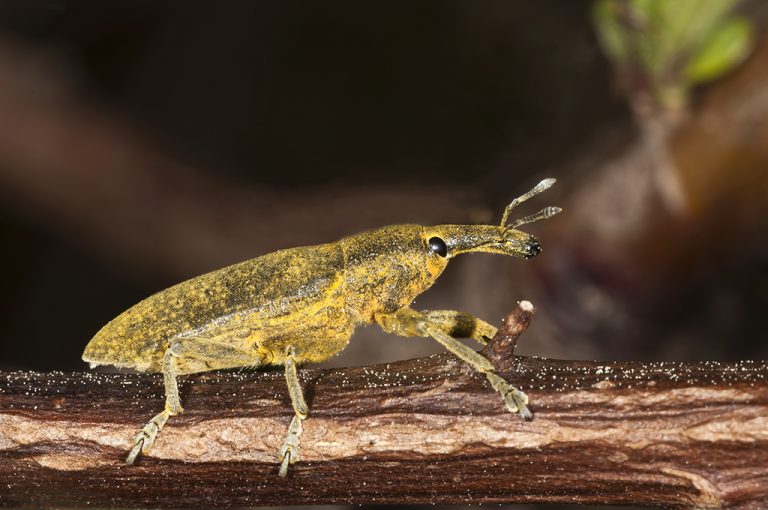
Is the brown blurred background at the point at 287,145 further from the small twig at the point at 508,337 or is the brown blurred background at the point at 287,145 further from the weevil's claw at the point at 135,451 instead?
the weevil's claw at the point at 135,451

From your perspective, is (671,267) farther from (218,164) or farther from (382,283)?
(218,164)

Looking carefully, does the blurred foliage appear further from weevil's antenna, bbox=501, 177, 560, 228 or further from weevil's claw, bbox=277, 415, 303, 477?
weevil's claw, bbox=277, 415, 303, 477

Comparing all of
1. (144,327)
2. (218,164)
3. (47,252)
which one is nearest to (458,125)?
(218,164)

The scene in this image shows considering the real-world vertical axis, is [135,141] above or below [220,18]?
below

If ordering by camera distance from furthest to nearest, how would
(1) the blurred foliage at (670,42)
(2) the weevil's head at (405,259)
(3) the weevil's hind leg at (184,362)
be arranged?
(1) the blurred foliage at (670,42), (2) the weevil's head at (405,259), (3) the weevil's hind leg at (184,362)

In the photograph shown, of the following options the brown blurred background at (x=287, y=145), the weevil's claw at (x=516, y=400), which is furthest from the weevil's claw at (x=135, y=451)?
the brown blurred background at (x=287, y=145)
